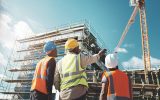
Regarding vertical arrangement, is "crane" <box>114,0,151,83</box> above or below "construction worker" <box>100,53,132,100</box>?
above

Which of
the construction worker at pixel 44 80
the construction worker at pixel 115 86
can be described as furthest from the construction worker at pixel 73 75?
the construction worker at pixel 115 86

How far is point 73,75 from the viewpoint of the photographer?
11.9 ft

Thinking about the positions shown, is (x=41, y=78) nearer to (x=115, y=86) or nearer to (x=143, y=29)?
(x=115, y=86)

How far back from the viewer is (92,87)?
2108 centimetres

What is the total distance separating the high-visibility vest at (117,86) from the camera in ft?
12.3

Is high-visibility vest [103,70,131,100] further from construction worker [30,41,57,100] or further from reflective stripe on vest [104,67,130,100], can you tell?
construction worker [30,41,57,100]

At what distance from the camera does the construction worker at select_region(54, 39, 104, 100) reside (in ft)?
11.7

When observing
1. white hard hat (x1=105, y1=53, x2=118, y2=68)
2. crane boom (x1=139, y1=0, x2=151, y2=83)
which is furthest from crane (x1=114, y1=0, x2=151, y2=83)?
white hard hat (x1=105, y1=53, x2=118, y2=68)

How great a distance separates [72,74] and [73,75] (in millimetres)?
24

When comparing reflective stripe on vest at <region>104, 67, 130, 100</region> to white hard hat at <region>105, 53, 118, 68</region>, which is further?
white hard hat at <region>105, 53, 118, 68</region>

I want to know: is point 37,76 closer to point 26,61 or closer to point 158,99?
point 158,99

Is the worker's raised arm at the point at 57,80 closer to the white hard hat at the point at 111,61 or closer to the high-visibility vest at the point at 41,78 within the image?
the high-visibility vest at the point at 41,78

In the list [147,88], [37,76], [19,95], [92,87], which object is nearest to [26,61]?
[19,95]

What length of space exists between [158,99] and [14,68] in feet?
76.9
